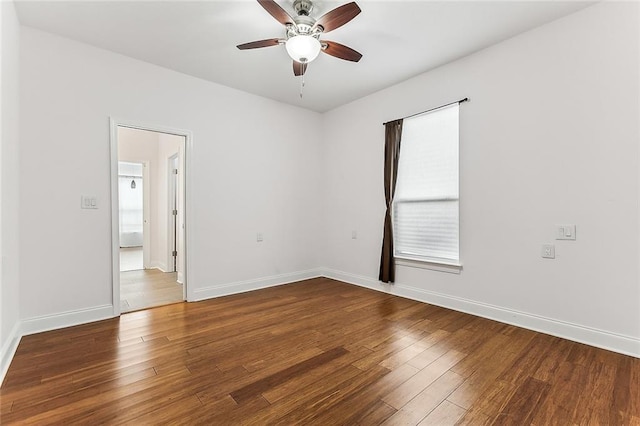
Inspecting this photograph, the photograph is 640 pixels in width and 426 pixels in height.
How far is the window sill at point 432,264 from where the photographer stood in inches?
136

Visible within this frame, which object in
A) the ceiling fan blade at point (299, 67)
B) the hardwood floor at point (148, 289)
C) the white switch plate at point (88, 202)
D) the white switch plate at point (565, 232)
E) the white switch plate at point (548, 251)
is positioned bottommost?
the hardwood floor at point (148, 289)

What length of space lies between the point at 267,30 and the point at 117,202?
2404 mm

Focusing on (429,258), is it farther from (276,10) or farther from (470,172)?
(276,10)

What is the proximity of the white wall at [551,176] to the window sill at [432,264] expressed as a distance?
74 mm

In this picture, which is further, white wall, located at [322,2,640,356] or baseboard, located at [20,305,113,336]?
baseboard, located at [20,305,113,336]

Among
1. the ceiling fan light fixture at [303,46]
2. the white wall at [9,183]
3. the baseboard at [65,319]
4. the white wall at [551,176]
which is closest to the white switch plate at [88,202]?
the white wall at [9,183]

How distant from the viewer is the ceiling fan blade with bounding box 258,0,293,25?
207cm

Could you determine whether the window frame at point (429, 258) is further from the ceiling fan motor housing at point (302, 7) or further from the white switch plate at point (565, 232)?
the ceiling fan motor housing at point (302, 7)

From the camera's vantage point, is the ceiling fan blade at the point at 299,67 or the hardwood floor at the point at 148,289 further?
the hardwood floor at the point at 148,289

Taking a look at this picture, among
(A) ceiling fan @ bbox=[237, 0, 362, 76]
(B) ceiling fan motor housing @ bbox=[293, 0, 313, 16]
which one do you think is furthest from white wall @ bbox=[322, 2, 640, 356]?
(B) ceiling fan motor housing @ bbox=[293, 0, 313, 16]

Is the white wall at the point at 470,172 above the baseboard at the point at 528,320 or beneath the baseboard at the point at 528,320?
above

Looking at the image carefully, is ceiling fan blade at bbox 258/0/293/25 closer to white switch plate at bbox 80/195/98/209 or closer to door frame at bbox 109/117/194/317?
door frame at bbox 109/117/194/317

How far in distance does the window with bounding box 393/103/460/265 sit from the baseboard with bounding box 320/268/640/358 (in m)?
0.44

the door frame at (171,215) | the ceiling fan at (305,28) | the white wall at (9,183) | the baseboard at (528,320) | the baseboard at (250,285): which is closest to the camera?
the white wall at (9,183)
